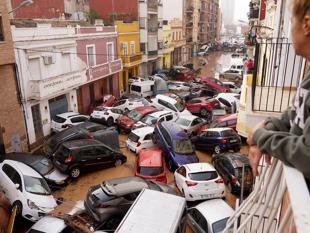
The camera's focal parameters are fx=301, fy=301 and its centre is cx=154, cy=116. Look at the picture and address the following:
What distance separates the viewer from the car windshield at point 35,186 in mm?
9921

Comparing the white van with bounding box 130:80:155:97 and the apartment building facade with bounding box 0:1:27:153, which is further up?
the apartment building facade with bounding box 0:1:27:153

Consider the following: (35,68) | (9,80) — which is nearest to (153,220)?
(9,80)

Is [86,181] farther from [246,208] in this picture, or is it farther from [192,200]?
[246,208]

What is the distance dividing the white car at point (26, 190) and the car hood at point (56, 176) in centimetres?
119

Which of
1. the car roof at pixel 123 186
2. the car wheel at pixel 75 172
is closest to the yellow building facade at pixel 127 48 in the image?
the car wheel at pixel 75 172

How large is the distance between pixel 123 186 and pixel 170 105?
39.5 ft

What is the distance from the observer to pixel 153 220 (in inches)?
256

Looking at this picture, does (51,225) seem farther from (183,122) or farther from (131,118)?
(131,118)

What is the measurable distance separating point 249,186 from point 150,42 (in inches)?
1027

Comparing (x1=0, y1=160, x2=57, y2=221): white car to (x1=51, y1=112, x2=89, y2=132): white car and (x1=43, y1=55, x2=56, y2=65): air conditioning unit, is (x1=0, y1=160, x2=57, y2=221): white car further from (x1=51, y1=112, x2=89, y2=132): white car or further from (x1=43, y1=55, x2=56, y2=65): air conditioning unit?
(x1=43, y1=55, x2=56, y2=65): air conditioning unit

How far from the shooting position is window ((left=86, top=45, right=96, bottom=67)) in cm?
2238

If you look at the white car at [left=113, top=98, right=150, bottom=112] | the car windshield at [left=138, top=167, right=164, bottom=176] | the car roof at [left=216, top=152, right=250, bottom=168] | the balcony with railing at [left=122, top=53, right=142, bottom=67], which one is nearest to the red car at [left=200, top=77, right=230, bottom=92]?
the balcony with railing at [left=122, top=53, right=142, bottom=67]

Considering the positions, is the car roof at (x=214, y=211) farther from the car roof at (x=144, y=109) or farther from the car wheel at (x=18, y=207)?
the car roof at (x=144, y=109)

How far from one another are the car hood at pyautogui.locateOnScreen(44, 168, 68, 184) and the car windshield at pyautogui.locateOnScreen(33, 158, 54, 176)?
153 millimetres
